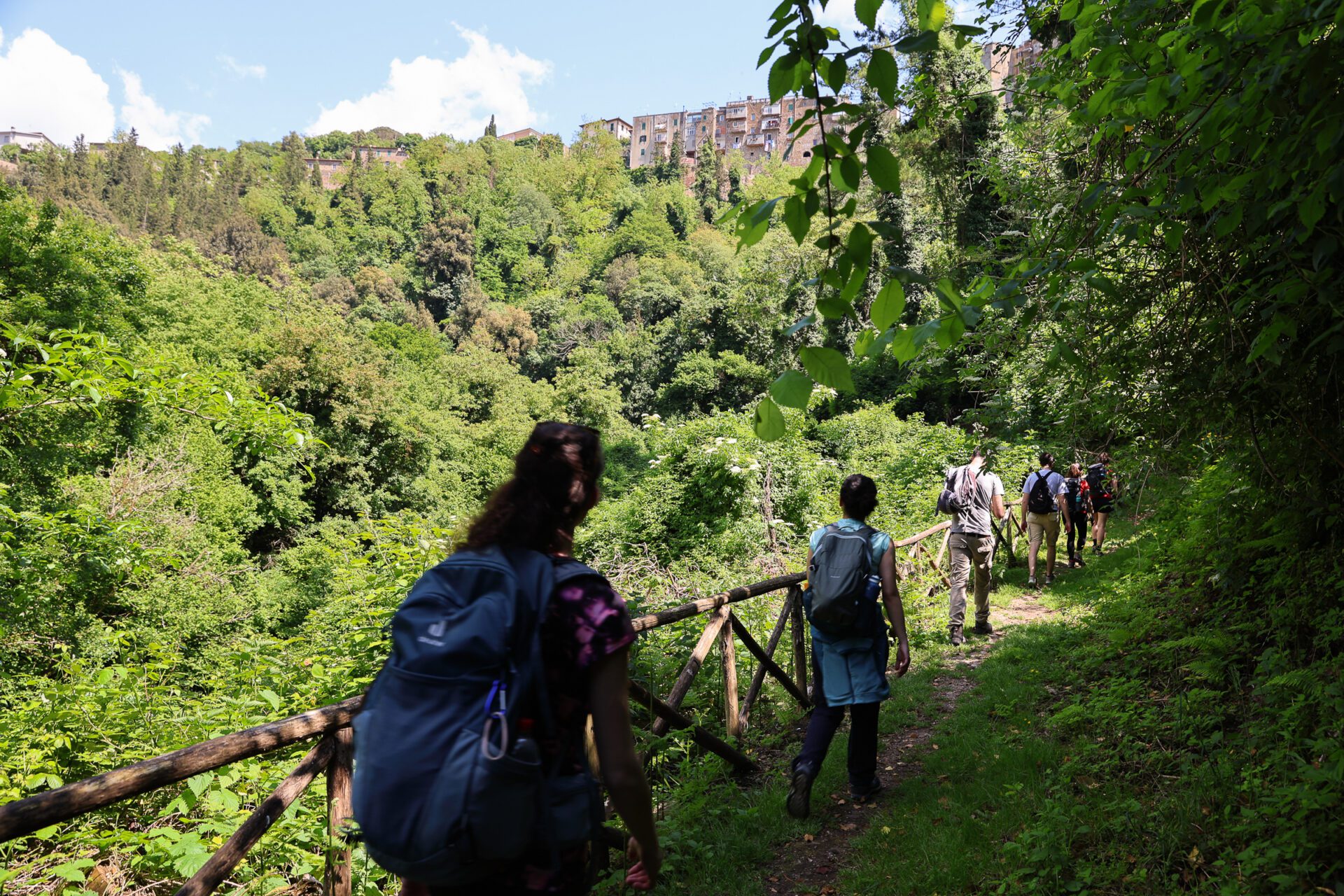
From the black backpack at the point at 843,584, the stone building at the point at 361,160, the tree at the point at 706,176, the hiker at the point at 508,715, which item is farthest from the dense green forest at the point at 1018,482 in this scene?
the stone building at the point at 361,160

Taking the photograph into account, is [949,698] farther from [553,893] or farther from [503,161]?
[503,161]

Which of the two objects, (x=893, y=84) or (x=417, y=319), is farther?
(x=417, y=319)

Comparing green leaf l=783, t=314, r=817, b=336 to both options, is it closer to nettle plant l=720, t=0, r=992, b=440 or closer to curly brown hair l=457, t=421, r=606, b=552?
nettle plant l=720, t=0, r=992, b=440

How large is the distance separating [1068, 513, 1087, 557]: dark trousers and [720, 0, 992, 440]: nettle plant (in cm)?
953

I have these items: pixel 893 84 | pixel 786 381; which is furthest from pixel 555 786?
pixel 893 84

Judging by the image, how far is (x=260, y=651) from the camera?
5656mm

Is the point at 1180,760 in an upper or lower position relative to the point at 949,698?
upper

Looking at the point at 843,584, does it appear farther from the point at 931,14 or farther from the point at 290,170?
the point at 290,170

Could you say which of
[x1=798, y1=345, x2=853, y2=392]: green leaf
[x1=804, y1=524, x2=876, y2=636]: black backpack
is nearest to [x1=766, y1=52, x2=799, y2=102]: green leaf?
[x1=798, y1=345, x2=853, y2=392]: green leaf

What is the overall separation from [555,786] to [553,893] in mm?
210

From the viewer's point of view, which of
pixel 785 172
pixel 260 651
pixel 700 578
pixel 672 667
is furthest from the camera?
pixel 785 172

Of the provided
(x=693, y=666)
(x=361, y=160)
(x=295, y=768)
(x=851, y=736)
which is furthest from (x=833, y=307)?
(x=361, y=160)

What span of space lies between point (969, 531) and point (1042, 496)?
8.33ft

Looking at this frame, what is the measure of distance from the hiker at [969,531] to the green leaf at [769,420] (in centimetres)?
604
